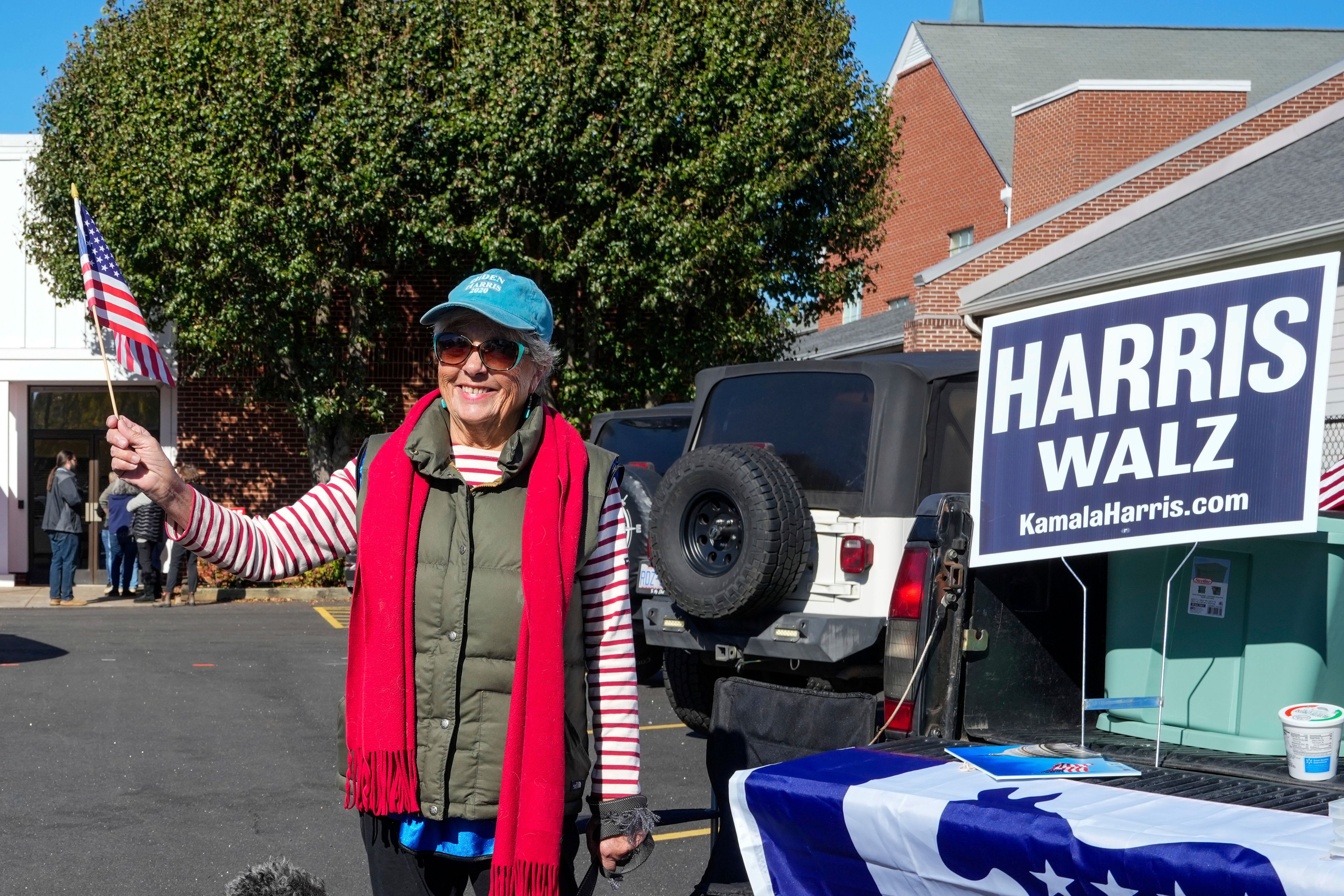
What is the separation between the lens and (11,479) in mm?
18828

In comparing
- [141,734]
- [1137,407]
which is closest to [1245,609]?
[1137,407]

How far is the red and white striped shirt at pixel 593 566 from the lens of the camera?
282 centimetres

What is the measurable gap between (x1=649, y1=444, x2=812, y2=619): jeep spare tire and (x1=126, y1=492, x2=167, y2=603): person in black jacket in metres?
11.5

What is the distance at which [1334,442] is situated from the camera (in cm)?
1046

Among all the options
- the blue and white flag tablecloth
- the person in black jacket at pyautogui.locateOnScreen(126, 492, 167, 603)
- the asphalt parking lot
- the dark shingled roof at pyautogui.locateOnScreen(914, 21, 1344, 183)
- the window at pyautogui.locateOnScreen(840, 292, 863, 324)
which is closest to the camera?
the blue and white flag tablecloth

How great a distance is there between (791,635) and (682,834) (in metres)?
1.11

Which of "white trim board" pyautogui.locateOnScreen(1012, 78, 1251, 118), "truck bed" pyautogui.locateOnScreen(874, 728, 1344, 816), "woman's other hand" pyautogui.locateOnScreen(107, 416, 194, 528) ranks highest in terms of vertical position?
"white trim board" pyautogui.locateOnScreen(1012, 78, 1251, 118)

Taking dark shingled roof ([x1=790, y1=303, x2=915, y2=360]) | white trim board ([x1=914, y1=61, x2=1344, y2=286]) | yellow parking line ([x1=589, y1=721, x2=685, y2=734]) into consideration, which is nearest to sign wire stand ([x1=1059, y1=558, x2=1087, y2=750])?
yellow parking line ([x1=589, y1=721, x2=685, y2=734])

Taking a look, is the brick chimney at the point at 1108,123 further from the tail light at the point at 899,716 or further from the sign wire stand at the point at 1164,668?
the sign wire stand at the point at 1164,668

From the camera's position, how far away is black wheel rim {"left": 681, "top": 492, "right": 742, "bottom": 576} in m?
6.44

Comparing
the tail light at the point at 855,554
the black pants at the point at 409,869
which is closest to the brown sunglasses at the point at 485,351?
the black pants at the point at 409,869

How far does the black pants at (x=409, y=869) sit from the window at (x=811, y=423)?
413 cm

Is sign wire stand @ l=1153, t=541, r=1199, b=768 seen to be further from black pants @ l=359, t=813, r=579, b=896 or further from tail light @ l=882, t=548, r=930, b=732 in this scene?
black pants @ l=359, t=813, r=579, b=896

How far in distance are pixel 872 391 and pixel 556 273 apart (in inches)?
373
